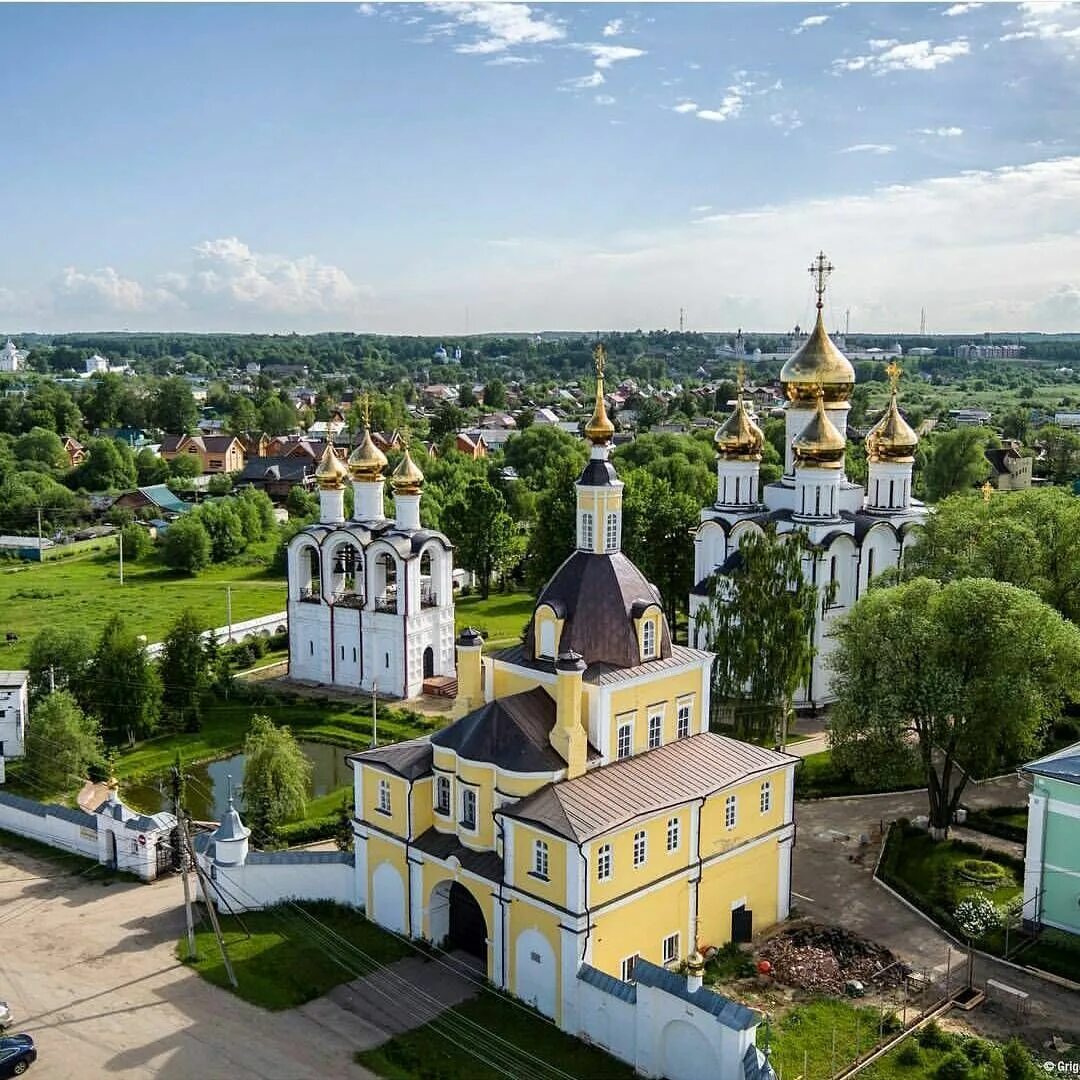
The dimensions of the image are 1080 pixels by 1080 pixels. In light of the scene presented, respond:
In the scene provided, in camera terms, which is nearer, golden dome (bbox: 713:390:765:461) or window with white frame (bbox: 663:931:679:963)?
window with white frame (bbox: 663:931:679:963)

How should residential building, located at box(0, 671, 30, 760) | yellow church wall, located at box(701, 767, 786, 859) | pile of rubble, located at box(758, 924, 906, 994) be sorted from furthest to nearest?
residential building, located at box(0, 671, 30, 760)
yellow church wall, located at box(701, 767, 786, 859)
pile of rubble, located at box(758, 924, 906, 994)

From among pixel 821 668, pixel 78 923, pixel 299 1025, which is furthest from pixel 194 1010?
pixel 821 668

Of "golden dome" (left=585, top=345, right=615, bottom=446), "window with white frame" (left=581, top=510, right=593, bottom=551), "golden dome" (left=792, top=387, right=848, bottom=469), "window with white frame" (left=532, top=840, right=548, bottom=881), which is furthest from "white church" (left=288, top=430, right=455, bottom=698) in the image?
"window with white frame" (left=532, top=840, right=548, bottom=881)

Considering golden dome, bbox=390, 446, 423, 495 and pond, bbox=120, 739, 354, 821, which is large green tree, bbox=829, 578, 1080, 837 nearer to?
pond, bbox=120, 739, 354, 821

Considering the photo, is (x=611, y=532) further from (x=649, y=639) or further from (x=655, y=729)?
(x=655, y=729)

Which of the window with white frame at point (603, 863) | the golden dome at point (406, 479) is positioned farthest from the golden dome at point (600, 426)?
the golden dome at point (406, 479)

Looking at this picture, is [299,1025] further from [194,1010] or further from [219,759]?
[219,759]
